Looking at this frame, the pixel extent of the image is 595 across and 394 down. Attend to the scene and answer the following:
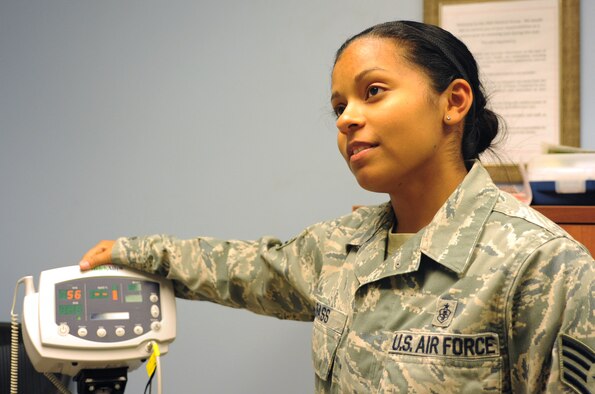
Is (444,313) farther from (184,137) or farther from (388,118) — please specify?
(184,137)

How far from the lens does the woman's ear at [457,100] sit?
1.11 meters

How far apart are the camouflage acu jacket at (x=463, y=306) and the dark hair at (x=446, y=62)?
0.28 feet

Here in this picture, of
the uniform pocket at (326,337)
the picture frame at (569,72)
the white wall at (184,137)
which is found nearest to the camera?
the uniform pocket at (326,337)

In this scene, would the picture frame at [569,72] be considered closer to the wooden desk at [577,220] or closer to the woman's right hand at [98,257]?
the wooden desk at [577,220]

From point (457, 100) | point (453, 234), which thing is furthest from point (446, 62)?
point (453, 234)

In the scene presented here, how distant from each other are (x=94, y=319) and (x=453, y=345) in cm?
72

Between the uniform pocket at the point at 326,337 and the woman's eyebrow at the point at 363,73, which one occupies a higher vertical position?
the woman's eyebrow at the point at 363,73

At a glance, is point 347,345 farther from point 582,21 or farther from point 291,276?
point 582,21

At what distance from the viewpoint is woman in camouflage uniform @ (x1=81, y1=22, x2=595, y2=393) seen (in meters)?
0.94

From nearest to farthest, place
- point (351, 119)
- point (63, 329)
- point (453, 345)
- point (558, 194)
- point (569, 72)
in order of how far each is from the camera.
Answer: point (453, 345) → point (351, 119) → point (63, 329) → point (558, 194) → point (569, 72)

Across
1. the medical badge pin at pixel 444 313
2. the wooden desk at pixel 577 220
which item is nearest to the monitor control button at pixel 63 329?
the medical badge pin at pixel 444 313

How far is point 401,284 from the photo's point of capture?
1075mm

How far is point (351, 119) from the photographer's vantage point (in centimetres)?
109

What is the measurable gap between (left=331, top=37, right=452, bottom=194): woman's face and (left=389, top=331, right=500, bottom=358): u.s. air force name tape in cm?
28
